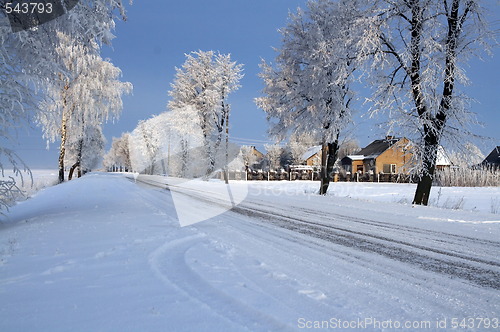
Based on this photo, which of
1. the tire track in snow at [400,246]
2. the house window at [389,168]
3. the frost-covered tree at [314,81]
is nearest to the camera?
the tire track in snow at [400,246]

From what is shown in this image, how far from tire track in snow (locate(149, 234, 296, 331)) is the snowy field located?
0.04 ft

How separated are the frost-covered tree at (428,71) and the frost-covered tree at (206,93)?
19.3 meters

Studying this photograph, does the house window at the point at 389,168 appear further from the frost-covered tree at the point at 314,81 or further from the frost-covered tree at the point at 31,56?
the frost-covered tree at the point at 31,56

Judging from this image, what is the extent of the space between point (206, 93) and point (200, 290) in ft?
89.9

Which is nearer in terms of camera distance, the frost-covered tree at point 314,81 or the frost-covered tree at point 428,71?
the frost-covered tree at point 428,71

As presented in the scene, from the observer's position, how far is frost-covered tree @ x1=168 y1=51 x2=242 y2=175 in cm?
2923

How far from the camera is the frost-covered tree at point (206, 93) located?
2923cm

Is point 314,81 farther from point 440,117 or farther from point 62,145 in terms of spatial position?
point 62,145

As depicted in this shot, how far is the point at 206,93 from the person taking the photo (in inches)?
1132

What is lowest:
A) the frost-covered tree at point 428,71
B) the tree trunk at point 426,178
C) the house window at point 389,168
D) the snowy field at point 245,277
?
the snowy field at point 245,277

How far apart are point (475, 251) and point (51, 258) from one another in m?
6.22

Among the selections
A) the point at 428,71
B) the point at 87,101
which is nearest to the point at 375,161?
the point at 428,71

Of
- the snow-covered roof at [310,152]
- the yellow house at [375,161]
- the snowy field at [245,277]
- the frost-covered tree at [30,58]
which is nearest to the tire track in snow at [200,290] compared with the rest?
the snowy field at [245,277]

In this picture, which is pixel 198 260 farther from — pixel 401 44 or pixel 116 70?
pixel 116 70
